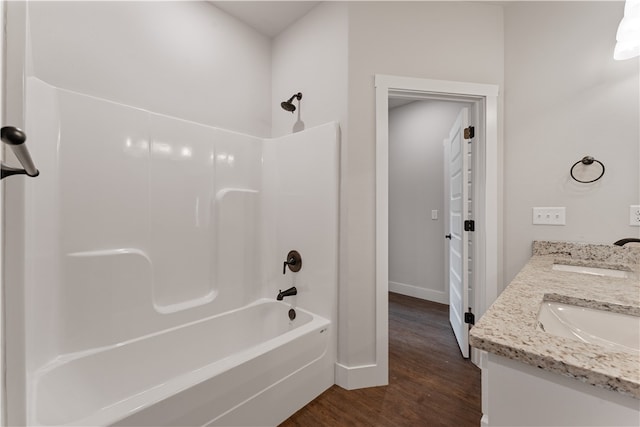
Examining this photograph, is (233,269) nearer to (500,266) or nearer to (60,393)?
(60,393)

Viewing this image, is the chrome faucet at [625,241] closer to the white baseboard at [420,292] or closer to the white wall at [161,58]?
the white baseboard at [420,292]

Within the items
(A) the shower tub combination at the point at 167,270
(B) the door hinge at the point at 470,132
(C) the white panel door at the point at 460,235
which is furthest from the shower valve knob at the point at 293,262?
(B) the door hinge at the point at 470,132

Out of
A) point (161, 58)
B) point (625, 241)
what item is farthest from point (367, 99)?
point (625, 241)

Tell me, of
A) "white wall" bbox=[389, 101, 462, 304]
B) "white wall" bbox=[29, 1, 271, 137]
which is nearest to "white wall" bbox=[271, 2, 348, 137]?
"white wall" bbox=[29, 1, 271, 137]

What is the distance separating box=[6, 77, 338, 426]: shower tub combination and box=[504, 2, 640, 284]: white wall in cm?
133

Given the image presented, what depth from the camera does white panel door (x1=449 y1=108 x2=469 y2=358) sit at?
2115 mm

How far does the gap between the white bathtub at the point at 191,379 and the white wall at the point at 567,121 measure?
158 centimetres

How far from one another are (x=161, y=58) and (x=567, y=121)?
272 centimetres

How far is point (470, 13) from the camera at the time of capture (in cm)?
190

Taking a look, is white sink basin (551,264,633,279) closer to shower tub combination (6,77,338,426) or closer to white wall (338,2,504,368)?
white wall (338,2,504,368)

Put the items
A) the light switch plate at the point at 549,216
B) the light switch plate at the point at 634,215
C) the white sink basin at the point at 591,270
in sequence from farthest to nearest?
the light switch plate at the point at 549,216 → the light switch plate at the point at 634,215 → the white sink basin at the point at 591,270

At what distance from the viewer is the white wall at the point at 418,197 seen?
135 inches

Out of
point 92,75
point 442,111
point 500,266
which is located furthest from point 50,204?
point 442,111

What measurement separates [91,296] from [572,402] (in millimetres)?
1961
